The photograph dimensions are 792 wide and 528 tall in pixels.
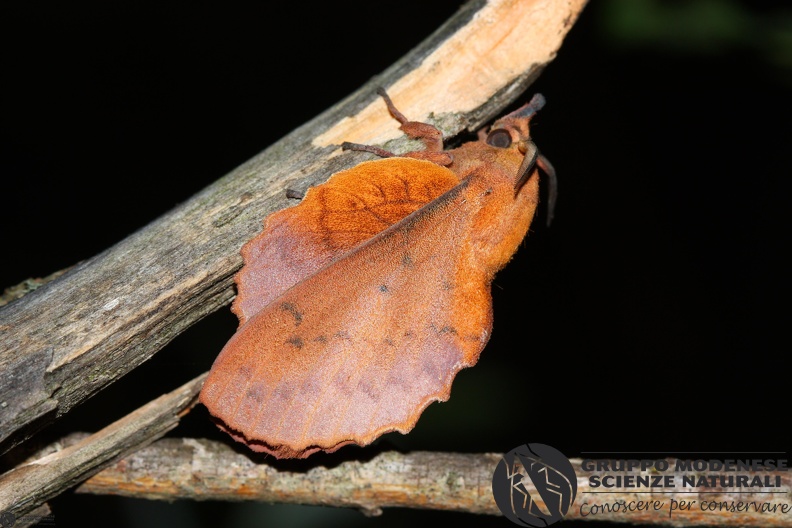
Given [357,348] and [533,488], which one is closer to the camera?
[357,348]

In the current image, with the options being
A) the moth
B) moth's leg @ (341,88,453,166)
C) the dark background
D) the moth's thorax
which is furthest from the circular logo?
A: the dark background

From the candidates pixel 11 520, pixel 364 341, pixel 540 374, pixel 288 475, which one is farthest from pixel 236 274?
pixel 540 374

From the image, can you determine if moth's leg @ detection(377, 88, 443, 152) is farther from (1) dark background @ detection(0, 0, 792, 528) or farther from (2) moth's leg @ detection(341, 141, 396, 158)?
(1) dark background @ detection(0, 0, 792, 528)

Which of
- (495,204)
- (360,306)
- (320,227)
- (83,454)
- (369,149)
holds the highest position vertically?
(369,149)

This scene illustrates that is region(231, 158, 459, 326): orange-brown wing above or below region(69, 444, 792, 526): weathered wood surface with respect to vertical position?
above

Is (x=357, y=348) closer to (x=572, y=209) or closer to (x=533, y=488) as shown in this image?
(x=533, y=488)

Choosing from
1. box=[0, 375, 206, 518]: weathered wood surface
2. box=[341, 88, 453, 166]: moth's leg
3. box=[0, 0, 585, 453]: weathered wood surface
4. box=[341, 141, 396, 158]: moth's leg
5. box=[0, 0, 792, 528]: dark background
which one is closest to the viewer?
box=[0, 0, 585, 453]: weathered wood surface

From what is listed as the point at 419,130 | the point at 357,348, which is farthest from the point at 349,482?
the point at 419,130

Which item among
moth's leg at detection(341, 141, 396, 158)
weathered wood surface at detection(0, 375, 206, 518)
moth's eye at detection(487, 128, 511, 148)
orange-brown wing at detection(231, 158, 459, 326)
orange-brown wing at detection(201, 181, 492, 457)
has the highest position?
moth's eye at detection(487, 128, 511, 148)
